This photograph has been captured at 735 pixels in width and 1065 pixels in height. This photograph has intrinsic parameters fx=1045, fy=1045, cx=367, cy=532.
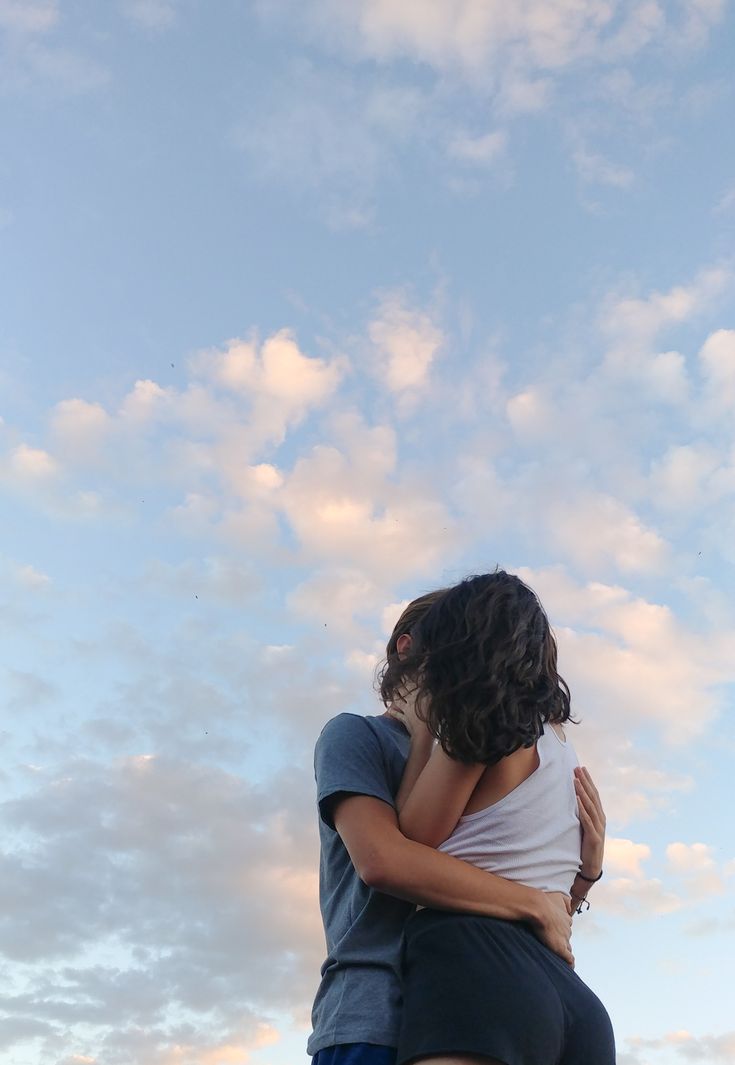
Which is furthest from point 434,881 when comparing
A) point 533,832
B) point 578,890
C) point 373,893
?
point 578,890

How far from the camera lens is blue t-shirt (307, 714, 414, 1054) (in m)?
3.06

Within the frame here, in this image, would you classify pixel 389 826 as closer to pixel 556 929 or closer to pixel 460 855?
pixel 460 855

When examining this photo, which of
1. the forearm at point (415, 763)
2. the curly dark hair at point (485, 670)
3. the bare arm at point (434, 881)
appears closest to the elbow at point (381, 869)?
the bare arm at point (434, 881)

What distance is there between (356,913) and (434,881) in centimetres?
36

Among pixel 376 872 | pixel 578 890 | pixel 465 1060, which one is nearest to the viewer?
pixel 465 1060

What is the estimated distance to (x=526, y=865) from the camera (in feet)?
10.9

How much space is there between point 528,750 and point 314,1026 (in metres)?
1.08

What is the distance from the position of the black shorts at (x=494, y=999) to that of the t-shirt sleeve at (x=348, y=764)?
1.39 feet

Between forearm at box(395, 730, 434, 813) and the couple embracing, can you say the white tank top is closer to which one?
the couple embracing

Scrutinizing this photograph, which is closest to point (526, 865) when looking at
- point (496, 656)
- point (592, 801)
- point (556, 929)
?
point (556, 929)

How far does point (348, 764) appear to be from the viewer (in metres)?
3.38

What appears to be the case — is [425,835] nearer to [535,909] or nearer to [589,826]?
[535,909]

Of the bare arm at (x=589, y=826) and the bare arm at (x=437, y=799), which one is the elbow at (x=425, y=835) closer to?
the bare arm at (x=437, y=799)

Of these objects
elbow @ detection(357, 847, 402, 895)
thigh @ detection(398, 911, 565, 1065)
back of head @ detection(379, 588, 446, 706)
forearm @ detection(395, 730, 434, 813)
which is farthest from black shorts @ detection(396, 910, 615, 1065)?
back of head @ detection(379, 588, 446, 706)
